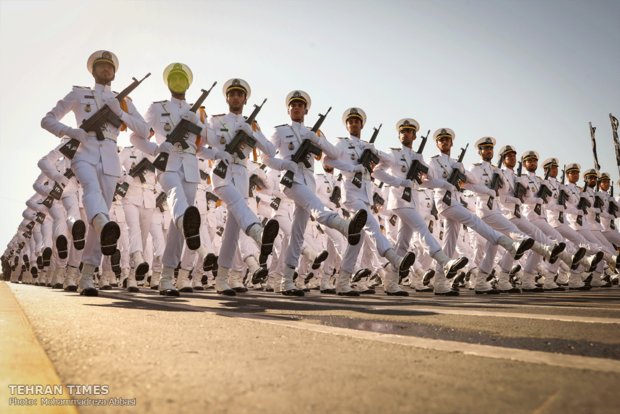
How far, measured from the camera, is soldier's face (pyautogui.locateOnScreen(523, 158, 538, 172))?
37.6ft

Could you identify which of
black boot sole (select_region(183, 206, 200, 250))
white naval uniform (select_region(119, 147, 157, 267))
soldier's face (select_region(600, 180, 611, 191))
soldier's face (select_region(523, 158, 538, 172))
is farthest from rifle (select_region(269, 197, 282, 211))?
soldier's face (select_region(600, 180, 611, 191))

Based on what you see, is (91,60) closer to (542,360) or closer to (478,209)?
(542,360)

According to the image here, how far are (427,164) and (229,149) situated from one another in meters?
3.73

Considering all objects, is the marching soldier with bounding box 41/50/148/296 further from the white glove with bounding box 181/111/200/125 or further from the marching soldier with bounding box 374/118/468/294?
the marching soldier with bounding box 374/118/468/294

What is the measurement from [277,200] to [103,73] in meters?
5.46

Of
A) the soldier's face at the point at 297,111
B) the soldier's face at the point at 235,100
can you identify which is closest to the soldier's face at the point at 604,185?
the soldier's face at the point at 297,111

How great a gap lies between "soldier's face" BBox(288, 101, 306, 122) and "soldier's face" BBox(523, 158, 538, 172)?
269 inches

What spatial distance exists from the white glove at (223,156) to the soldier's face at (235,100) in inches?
36.1

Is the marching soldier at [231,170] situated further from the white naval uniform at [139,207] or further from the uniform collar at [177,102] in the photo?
the white naval uniform at [139,207]

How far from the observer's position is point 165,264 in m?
5.94

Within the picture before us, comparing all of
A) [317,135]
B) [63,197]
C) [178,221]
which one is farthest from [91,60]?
[63,197]

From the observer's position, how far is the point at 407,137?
8.55 meters

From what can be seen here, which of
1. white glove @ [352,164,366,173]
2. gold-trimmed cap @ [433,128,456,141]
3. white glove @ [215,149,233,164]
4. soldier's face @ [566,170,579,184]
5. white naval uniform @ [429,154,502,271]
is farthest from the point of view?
soldier's face @ [566,170,579,184]

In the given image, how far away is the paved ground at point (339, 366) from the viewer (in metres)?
0.97
